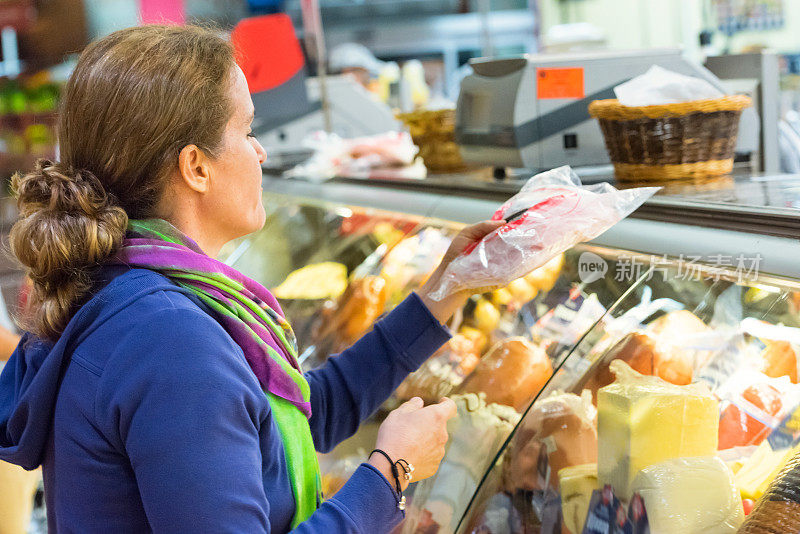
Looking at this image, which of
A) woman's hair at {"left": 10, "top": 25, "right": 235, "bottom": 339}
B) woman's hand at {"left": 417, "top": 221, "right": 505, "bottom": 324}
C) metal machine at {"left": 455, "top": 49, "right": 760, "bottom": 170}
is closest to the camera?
woman's hair at {"left": 10, "top": 25, "right": 235, "bottom": 339}

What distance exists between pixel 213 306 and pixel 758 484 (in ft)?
2.53

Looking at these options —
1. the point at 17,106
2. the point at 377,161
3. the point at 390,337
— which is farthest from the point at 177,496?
the point at 17,106

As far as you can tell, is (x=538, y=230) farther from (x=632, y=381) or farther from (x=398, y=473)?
(x=398, y=473)

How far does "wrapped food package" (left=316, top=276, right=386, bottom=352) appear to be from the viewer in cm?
215

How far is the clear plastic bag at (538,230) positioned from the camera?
124cm

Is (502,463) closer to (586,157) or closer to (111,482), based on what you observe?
(111,482)

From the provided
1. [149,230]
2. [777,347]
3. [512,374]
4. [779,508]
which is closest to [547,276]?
[512,374]

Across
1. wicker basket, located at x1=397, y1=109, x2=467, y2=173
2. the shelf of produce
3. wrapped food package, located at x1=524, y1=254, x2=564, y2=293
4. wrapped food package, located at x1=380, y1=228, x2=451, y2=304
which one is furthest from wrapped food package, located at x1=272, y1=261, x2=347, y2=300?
wrapped food package, located at x1=524, y1=254, x2=564, y2=293

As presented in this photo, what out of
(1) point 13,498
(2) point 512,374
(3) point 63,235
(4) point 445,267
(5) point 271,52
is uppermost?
(5) point 271,52

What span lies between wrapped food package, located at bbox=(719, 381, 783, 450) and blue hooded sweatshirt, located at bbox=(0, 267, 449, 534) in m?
0.52

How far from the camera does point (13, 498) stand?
215 cm

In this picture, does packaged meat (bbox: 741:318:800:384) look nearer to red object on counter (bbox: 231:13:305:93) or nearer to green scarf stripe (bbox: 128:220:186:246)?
green scarf stripe (bbox: 128:220:186:246)

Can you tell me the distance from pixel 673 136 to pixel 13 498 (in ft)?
6.26

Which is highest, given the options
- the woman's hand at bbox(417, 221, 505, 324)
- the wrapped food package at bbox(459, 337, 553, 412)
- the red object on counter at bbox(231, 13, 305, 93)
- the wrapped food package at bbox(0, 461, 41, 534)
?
the red object on counter at bbox(231, 13, 305, 93)
